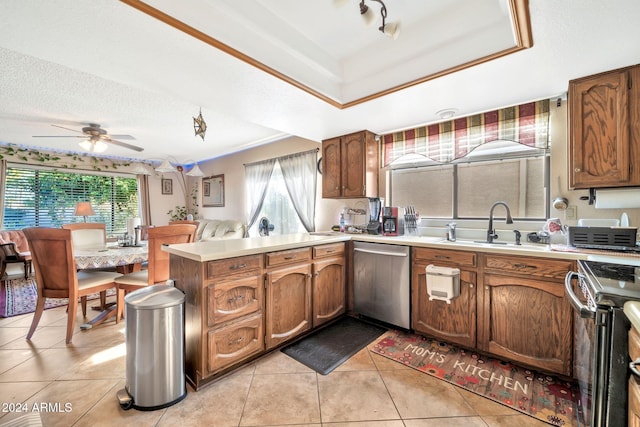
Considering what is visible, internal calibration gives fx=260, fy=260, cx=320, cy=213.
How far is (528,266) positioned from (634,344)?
1104 mm

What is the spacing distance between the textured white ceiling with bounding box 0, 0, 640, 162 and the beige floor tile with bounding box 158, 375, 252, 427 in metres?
2.12

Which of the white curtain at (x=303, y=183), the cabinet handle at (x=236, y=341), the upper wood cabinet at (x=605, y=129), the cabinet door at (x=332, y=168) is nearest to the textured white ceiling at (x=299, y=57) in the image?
the upper wood cabinet at (x=605, y=129)

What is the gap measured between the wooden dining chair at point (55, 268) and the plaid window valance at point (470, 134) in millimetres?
3303

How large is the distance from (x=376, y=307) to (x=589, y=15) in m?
2.42

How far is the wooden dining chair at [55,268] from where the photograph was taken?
7.18 ft

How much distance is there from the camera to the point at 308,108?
2.41 meters

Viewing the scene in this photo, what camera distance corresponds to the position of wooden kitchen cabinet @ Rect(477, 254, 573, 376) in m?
1.71

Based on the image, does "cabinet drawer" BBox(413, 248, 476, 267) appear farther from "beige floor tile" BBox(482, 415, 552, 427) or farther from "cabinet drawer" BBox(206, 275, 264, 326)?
"cabinet drawer" BBox(206, 275, 264, 326)

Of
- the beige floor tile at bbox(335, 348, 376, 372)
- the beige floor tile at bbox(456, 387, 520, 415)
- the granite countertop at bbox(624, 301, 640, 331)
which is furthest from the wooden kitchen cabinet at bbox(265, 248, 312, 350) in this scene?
the granite countertop at bbox(624, 301, 640, 331)

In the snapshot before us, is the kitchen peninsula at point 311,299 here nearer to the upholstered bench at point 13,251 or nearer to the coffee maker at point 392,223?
the coffee maker at point 392,223

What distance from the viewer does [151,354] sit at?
4.96 feet

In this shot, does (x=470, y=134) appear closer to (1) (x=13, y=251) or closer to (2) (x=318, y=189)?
(2) (x=318, y=189)

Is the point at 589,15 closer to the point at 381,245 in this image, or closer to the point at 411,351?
the point at 381,245

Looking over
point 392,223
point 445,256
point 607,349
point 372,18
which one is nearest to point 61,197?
point 392,223
